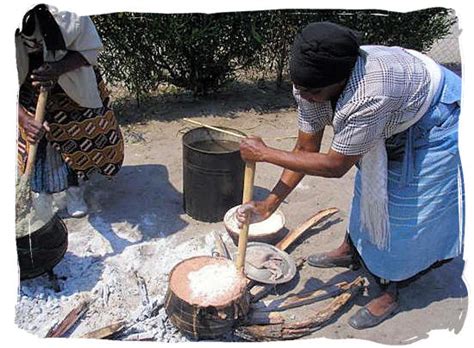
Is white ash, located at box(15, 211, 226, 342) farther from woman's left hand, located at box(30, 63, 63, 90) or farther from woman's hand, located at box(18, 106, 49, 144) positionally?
woman's left hand, located at box(30, 63, 63, 90)

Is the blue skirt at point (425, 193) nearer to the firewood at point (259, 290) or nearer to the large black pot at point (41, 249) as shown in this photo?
the firewood at point (259, 290)

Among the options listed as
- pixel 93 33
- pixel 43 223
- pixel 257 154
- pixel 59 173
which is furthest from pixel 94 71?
pixel 257 154

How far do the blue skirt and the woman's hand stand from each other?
1909 mm

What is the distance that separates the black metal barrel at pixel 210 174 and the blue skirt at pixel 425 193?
1.04 m

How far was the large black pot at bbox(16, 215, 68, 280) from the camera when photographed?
9.86ft

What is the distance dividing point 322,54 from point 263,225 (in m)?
1.82

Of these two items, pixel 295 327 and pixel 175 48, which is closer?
pixel 295 327

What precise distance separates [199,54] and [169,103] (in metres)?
0.73

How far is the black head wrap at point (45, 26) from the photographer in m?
3.00

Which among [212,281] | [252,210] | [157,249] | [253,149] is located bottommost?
[157,249]

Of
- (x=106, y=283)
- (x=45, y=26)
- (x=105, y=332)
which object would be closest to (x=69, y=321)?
(x=105, y=332)

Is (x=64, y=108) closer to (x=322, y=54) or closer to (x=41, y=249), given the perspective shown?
(x=41, y=249)

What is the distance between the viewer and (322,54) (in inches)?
90.9

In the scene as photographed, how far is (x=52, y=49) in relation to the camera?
Result: 3309mm
